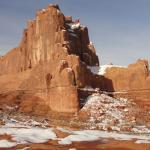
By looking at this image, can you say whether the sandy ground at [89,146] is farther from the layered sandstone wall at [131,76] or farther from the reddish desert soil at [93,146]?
the layered sandstone wall at [131,76]

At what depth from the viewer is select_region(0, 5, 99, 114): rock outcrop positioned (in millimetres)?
61312

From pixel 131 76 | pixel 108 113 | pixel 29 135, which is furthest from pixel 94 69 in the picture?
pixel 29 135

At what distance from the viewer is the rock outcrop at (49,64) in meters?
61.3

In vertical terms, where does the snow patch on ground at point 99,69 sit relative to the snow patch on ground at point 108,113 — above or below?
above

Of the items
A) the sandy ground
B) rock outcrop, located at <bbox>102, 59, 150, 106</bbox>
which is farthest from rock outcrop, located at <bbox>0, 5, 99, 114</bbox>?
the sandy ground

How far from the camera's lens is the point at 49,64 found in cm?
6981

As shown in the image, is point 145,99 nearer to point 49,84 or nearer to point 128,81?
point 128,81

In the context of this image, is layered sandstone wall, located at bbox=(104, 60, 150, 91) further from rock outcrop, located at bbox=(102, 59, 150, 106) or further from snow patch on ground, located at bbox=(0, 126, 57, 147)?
snow patch on ground, located at bbox=(0, 126, 57, 147)

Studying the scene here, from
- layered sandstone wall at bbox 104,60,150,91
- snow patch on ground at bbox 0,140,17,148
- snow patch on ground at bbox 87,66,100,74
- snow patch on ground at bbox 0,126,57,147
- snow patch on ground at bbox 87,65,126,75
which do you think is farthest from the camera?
snow patch on ground at bbox 87,66,100,74

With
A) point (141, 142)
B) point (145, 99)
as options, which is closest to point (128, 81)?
point (145, 99)

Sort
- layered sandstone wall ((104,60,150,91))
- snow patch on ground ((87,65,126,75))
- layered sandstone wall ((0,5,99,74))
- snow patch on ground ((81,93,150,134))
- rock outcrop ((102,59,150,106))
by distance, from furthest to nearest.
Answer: snow patch on ground ((87,65,126,75)) → layered sandstone wall ((0,5,99,74)) → layered sandstone wall ((104,60,150,91)) → rock outcrop ((102,59,150,106)) → snow patch on ground ((81,93,150,134))

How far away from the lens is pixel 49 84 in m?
65.1

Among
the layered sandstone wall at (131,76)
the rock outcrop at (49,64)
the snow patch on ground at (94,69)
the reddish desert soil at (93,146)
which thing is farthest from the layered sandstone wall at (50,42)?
the reddish desert soil at (93,146)

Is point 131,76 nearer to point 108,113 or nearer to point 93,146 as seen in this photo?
point 108,113
